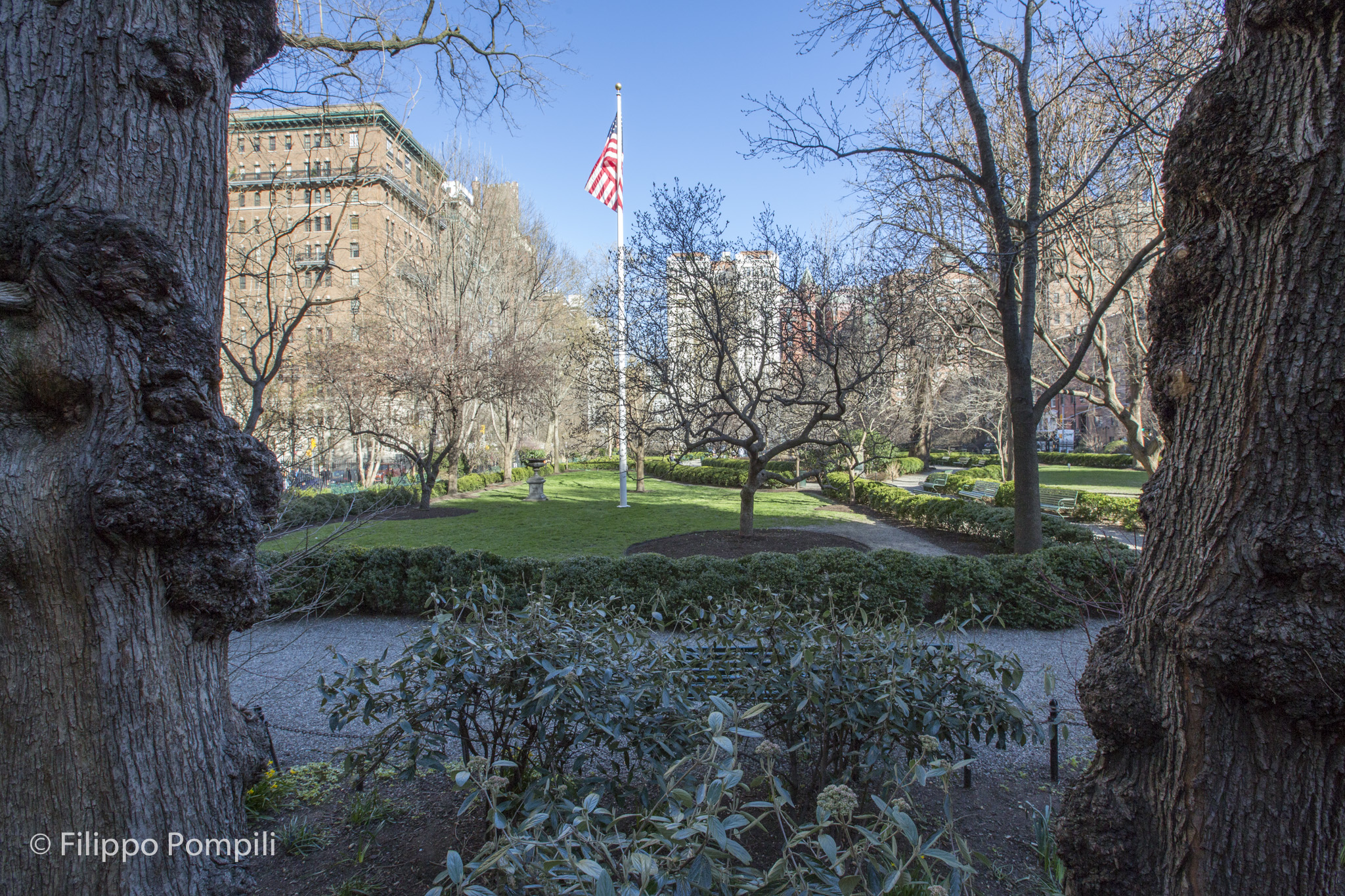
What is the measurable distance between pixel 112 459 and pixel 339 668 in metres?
4.89

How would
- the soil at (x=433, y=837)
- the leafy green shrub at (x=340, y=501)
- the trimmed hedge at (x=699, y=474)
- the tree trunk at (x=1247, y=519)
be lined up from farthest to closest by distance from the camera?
the trimmed hedge at (x=699, y=474) → the leafy green shrub at (x=340, y=501) → the soil at (x=433, y=837) → the tree trunk at (x=1247, y=519)

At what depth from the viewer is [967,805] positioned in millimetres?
3299

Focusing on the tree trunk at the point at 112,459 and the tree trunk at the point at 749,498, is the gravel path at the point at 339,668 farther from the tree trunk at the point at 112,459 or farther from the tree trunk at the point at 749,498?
the tree trunk at the point at 749,498

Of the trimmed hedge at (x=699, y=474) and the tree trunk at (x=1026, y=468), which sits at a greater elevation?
the tree trunk at (x=1026, y=468)

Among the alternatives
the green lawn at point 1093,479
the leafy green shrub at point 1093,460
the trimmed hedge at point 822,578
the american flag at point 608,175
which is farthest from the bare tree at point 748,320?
the leafy green shrub at point 1093,460

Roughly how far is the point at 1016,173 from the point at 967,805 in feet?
30.8

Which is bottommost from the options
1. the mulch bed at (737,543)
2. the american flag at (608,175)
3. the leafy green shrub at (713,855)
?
the mulch bed at (737,543)

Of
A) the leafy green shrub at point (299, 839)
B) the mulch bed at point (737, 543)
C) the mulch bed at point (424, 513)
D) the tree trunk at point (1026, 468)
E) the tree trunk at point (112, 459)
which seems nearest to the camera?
the tree trunk at point (112, 459)

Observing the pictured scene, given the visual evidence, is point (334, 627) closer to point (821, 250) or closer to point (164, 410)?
point (164, 410)

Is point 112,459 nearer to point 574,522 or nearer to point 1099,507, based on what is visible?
point 574,522

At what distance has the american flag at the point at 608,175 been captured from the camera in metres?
15.7

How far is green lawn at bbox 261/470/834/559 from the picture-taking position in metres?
11.8

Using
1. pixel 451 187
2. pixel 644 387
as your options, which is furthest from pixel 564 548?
pixel 451 187

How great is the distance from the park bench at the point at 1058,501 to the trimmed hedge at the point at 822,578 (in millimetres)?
7469
